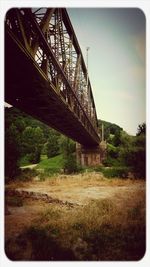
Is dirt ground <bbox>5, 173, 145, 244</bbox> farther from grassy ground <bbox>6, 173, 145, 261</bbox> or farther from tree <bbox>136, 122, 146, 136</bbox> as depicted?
tree <bbox>136, 122, 146, 136</bbox>

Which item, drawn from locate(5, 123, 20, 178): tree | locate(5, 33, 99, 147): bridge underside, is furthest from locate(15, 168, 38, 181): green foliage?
locate(5, 33, 99, 147): bridge underside

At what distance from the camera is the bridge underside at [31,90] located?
6516 mm

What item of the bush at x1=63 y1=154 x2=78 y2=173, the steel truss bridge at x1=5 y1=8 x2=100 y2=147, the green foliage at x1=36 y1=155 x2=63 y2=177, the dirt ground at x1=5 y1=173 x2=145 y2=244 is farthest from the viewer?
the bush at x1=63 y1=154 x2=78 y2=173

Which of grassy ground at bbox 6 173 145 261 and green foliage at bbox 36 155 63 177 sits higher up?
green foliage at bbox 36 155 63 177

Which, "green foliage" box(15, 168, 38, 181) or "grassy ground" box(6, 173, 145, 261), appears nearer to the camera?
"grassy ground" box(6, 173, 145, 261)

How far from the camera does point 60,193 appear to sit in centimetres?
908

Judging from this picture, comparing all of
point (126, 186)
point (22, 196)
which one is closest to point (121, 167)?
point (126, 186)

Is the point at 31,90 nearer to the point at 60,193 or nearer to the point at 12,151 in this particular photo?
the point at 12,151

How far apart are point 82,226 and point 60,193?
149cm

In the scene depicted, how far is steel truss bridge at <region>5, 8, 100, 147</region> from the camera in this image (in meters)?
6.15

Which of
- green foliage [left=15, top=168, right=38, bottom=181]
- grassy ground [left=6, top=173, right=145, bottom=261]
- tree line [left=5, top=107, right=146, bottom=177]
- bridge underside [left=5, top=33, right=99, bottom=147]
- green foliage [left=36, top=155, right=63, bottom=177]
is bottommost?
grassy ground [left=6, top=173, right=145, bottom=261]

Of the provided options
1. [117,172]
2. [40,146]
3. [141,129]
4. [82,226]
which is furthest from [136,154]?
[40,146]

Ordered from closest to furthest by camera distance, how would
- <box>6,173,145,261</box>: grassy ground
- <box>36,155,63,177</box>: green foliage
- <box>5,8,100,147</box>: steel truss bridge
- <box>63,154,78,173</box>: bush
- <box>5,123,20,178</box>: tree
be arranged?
1. <box>5,8,100,147</box>: steel truss bridge
2. <box>6,173,145,261</box>: grassy ground
3. <box>5,123,20,178</box>: tree
4. <box>36,155,63,177</box>: green foliage
5. <box>63,154,78,173</box>: bush

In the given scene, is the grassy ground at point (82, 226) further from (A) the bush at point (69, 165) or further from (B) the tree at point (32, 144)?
(A) the bush at point (69, 165)
